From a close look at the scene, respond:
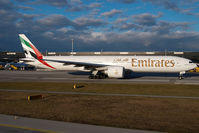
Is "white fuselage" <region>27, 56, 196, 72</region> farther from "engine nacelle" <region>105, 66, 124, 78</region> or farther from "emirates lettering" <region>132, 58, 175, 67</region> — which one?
"engine nacelle" <region>105, 66, 124, 78</region>

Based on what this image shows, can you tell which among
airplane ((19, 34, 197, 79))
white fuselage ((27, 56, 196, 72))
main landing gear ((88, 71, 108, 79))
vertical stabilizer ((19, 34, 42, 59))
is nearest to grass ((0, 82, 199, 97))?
airplane ((19, 34, 197, 79))

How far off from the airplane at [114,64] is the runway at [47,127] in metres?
21.2

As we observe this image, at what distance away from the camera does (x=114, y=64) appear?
3259 cm

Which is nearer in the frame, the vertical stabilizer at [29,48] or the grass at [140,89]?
the grass at [140,89]

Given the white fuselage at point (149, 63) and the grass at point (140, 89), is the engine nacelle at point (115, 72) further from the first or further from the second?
the grass at point (140, 89)

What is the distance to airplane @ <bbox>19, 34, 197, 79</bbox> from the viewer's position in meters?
30.3

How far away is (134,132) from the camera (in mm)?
7332

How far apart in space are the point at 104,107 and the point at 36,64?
84.8 feet

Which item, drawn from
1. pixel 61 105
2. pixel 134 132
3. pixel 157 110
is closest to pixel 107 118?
pixel 134 132

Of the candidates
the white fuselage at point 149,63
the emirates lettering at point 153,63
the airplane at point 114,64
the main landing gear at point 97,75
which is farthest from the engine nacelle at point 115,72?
the emirates lettering at point 153,63

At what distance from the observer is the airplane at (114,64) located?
30.3 metres

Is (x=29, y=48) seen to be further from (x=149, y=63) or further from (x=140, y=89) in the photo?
(x=140, y=89)

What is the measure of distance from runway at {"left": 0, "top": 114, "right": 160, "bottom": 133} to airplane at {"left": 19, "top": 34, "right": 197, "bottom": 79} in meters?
21.2

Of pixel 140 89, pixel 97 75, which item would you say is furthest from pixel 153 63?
pixel 140 89
